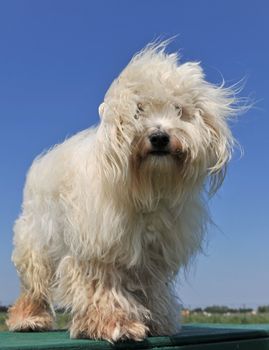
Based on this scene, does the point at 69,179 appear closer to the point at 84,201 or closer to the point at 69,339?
the point at 84,201

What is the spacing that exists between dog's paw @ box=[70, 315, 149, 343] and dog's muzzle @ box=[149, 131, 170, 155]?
3.14 feet

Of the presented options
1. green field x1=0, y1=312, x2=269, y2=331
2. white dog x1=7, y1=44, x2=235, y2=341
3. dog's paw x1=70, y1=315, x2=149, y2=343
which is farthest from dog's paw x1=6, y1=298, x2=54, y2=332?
green field x1=0, y1=312, x2=269, y2=331

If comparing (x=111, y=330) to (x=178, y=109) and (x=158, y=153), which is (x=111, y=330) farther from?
(x=178, y=109)

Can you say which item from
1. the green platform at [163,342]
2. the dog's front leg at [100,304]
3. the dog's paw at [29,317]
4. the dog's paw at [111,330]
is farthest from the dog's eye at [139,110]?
the dog's paw at [29,317]

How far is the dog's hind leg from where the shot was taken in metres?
4.83

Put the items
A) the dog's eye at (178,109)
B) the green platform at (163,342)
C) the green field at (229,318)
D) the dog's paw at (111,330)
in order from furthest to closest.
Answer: the green field at (229,318), the dog's eye at (178,109), the dog's paw at (111,330), the green platform at (163,342)

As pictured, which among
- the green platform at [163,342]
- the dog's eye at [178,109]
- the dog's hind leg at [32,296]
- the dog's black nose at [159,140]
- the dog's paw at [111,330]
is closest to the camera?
the green platform at [163,342]

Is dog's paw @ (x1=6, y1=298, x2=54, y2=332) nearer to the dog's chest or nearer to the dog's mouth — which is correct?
the dog's chest

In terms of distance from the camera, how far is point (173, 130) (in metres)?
3.91

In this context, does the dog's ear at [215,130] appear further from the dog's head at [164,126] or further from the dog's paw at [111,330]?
the dog's paw at [111,330]

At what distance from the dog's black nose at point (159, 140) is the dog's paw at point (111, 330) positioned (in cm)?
98

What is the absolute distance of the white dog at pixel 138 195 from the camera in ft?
13.0

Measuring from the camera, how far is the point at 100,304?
4078mm

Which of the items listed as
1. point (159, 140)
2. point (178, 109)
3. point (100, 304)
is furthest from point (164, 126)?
point (100, 304)
